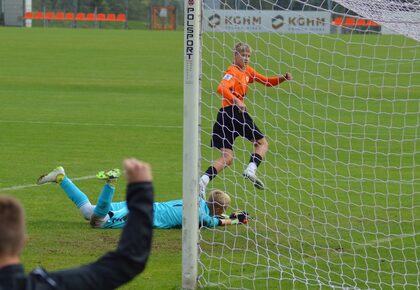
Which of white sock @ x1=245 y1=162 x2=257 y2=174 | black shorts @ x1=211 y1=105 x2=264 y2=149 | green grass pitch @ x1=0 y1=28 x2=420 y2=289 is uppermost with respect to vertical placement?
black shorts @ x1=211 y1=105 x2=264 y2=149

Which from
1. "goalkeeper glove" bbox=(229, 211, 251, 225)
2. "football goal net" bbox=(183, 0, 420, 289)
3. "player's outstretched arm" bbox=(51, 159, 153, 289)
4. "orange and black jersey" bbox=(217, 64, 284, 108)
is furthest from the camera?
"orange and black jersey" bbox=(217, 64, 284, 108)

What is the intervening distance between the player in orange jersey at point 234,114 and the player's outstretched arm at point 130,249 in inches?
261

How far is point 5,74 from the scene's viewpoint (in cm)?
3011

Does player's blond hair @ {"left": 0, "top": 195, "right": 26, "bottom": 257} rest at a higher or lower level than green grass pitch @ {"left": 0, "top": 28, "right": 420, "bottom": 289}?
higher

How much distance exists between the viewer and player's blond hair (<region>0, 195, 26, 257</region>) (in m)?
3.43

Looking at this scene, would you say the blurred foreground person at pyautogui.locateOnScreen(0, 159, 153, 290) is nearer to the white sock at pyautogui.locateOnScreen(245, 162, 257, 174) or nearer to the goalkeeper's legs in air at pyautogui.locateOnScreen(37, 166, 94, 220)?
the goalkeeper's legs in air at pyautogui.locateOnScreen(37, 166, 94, 220)

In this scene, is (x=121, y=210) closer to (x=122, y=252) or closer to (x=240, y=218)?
(x=240, y=218)

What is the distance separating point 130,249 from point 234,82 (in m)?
7.67

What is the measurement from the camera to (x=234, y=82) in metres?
11.2

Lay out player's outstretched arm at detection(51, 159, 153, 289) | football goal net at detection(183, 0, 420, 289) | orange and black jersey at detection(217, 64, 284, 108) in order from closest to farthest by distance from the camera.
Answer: player's outstretched arm at detection(51, 159, 153, 289) → football goal net at detection(183, 0, 420, 289) → orange and black jersey at detection(217, 64, 284, 108)

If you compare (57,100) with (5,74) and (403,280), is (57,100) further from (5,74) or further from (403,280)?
(403,280)

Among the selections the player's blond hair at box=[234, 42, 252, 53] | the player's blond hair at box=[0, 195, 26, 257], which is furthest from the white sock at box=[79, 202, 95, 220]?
the player's blond hair at box=[0, 195, 26, 257]

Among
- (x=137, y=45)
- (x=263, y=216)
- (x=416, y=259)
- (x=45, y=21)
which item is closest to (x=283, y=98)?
(x=263, y=216)

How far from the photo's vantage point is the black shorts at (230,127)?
35.2 ft
